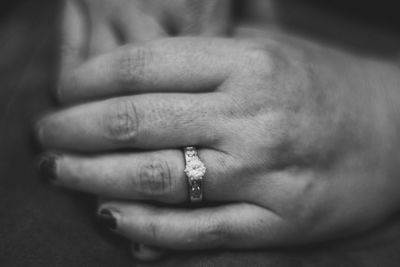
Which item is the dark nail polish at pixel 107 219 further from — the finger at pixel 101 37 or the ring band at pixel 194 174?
the finger at pixel 101 37

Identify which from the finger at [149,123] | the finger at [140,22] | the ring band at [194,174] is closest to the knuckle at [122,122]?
the finger at [149,123]

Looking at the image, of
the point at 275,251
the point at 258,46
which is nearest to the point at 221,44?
the point at 258,46

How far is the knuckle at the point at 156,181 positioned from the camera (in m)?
0.58

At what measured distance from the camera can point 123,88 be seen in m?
0.65

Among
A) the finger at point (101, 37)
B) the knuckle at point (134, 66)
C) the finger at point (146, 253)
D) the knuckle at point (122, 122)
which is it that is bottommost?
the finger at point (146, 253)

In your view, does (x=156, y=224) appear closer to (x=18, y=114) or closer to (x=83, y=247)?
(x=83, y=247)

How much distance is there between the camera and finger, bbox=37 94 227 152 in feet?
1.97

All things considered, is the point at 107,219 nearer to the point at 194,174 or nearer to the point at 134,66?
the point at 194,174

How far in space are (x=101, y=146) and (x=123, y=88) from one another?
12cm

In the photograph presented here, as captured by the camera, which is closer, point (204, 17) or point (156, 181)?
point (156, 181)

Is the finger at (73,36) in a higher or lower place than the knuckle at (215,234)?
higher

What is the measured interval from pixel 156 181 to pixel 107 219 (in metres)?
0.11

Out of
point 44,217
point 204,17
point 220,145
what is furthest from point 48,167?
point 204,17

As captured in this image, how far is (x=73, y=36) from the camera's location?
0.84 m
